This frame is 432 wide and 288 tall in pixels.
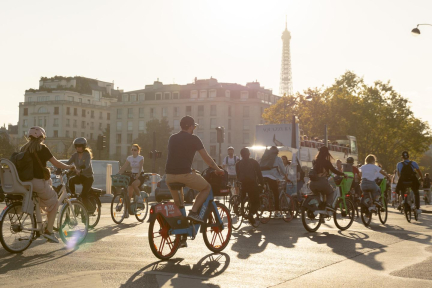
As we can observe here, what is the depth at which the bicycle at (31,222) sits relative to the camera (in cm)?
891

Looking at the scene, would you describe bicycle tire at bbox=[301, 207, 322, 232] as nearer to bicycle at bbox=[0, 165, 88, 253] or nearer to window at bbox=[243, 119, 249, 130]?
bicycle at bbox=[0, 165, 88, 253]

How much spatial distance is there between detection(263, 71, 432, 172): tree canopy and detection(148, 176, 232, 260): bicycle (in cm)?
4912

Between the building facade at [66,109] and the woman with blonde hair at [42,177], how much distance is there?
114 meters

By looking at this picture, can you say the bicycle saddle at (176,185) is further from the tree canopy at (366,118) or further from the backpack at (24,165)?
the tree canopy at (366,118)

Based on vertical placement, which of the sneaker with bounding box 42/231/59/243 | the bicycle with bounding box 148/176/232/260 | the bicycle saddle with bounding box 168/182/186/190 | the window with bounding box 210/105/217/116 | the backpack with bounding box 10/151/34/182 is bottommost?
the sneaker with bounding box 42/231/59/243

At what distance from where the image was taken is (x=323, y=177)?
43.2 ft

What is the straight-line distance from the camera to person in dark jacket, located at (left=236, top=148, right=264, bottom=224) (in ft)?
44.4

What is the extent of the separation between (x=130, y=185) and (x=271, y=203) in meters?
3.16

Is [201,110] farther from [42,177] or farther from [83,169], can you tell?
[42,177]

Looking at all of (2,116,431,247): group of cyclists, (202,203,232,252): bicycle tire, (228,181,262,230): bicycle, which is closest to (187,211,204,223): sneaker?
(2,116,431,247): group of cyclists

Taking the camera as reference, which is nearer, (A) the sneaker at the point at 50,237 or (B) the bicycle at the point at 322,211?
(A) the sneaker at the point at 50,237

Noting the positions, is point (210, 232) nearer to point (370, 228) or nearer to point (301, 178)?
point (370, 228)

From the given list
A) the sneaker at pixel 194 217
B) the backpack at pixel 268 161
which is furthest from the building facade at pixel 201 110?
the sneaker at pixel 194 217

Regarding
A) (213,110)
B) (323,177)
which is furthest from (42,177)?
(213,110)
